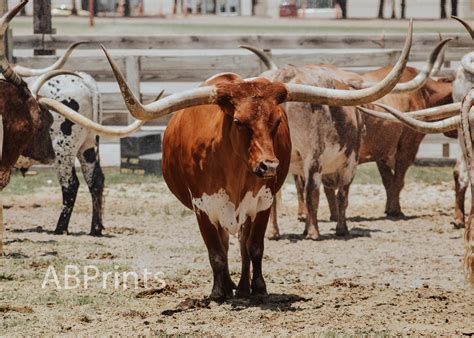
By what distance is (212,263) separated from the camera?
7.71 metres

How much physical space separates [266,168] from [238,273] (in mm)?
2124

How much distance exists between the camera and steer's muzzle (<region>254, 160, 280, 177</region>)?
6.89m

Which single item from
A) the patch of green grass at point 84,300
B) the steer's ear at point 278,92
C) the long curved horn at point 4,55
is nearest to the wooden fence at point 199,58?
the long curved horn at point 4,55

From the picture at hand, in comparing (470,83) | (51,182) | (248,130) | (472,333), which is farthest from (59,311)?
(51,182)

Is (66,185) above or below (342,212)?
above

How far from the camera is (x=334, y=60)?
17172 millimetres

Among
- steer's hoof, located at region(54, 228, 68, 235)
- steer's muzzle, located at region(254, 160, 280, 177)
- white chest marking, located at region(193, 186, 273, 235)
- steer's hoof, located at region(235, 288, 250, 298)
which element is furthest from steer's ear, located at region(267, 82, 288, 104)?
steer's hoof, located at region(54, 228, 68, 235)

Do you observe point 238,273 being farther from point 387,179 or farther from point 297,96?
point 387,179

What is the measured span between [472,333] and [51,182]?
966 cm

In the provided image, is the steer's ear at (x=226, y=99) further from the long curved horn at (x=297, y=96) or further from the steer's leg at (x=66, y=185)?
the steer's leg at (x=66, y=185)

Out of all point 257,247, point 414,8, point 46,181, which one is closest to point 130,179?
point 46,181

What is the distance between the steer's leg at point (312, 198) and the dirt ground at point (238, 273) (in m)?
0.12

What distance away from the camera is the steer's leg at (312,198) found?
10.8m

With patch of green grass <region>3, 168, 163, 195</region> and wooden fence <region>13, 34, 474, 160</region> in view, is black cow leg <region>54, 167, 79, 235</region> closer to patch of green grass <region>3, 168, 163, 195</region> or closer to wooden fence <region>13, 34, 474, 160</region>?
patch of green grass <region>3, 168, 163, 195</region>
